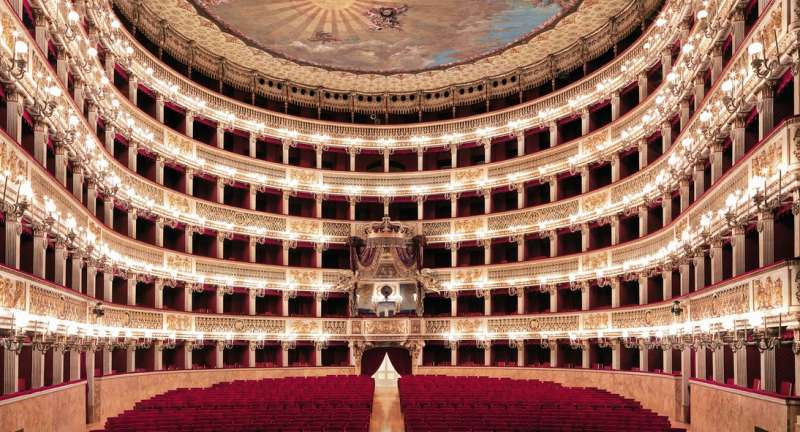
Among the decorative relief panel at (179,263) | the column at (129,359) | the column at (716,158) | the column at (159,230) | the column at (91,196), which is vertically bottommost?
the column at (129,359)

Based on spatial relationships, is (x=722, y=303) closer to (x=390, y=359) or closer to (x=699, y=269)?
(x=699, y=269)

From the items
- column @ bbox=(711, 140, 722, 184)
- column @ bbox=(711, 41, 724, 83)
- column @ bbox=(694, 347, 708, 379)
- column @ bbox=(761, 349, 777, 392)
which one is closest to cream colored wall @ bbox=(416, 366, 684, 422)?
column @ bbox=(694, 347, 708, 379)

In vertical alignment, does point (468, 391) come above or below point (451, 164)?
below

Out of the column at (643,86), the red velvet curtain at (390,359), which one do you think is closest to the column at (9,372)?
the column at (643,86)

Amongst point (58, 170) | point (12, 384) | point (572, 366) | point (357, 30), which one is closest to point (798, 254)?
point (12, 384)

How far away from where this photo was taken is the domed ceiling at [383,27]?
122 ft

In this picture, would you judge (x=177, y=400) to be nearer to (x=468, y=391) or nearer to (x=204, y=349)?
(x=468, y=391)

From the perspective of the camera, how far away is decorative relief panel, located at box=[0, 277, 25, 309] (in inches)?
679

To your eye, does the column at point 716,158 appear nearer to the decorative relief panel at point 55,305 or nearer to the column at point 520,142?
the decorative relief panel at point 55,305

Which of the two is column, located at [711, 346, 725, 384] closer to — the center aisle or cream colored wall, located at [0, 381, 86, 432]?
the center aisle

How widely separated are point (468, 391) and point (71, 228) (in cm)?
1421

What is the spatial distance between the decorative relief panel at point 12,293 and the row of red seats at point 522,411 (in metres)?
9.44

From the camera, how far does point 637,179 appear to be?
35.6 meters

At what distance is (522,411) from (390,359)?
2527 centimetres
